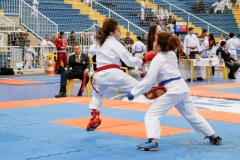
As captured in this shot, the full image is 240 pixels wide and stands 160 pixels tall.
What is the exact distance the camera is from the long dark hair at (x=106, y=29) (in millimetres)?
7098

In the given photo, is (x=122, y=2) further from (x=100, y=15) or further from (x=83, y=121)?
(x=83, y=121)

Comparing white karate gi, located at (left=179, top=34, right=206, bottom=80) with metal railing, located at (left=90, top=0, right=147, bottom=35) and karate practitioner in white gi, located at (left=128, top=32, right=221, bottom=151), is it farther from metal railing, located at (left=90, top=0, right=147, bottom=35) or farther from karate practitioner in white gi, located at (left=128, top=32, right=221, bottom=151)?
karate practitioner in white gi, located at (left=128, top=32, right=221, bottom=151)

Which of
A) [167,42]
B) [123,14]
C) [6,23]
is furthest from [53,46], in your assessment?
[167,42]

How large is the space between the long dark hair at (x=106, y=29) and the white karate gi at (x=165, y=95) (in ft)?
3.88

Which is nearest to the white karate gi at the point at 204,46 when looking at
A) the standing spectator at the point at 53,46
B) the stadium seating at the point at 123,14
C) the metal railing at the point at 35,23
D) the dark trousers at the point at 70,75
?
the stadium seating at the point at 123,14

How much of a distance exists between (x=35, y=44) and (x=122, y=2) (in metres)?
8.94

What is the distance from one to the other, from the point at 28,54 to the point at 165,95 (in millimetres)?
14944

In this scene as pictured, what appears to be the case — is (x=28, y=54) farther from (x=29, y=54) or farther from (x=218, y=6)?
(x=218, y=6)

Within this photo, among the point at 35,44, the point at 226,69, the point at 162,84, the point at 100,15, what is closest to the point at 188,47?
the point at 226,69

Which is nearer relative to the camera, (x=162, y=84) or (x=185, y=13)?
(x=162, y=84)

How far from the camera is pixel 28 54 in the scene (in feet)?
66.7

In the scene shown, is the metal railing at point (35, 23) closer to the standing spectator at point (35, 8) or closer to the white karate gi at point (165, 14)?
the standing spectator at point (35, 8)

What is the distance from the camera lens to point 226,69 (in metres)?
18.2

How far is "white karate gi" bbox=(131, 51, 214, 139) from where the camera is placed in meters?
6.02
